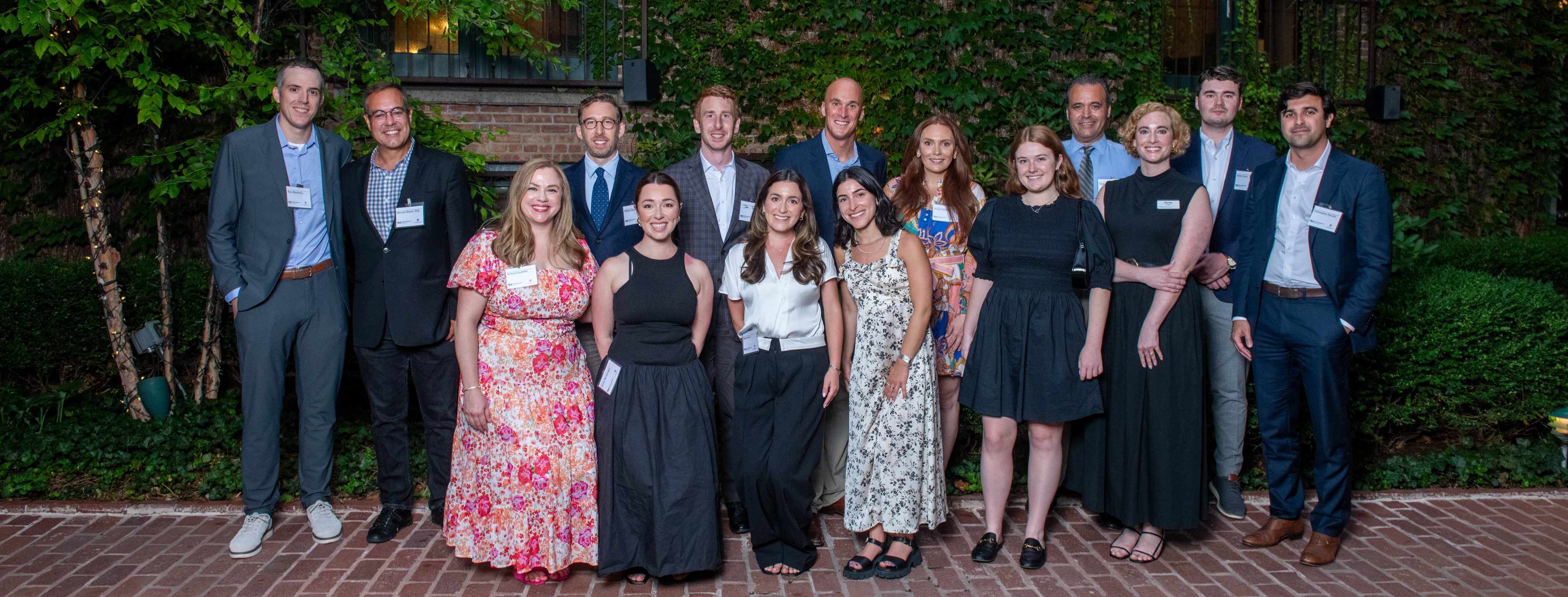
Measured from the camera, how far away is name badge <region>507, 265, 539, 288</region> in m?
3.78

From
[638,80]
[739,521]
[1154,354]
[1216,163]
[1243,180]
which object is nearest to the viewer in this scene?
[1154,354]

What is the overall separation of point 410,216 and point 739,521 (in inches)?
77.7

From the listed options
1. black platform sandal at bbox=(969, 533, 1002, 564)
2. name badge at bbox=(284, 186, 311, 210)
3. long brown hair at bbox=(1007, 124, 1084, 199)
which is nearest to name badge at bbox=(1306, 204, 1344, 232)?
long brown hair at bbox=(1007, 124, 1084, 199)

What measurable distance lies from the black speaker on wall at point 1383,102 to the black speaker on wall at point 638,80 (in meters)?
6.05

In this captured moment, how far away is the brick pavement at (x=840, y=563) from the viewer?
3830mm

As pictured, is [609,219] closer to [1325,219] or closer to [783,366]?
[783,366]

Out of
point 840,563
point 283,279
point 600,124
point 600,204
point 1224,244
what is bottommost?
point 840,563

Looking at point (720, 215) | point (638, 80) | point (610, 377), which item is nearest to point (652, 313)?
point (610, 377)

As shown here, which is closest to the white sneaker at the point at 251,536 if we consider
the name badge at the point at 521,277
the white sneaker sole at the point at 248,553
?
the white sneaker sole at the point at 248,553

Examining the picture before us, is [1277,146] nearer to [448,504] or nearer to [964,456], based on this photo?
[964,456]

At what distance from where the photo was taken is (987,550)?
4.12m

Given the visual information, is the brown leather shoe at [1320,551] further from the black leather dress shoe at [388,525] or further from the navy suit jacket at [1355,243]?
the black leather dress shoe at [388,525]

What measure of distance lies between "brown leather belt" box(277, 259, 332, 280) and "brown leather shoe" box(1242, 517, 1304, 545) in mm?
4244

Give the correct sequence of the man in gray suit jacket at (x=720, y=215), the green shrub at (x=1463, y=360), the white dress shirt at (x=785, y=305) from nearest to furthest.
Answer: the white dress shirt at (x=785, y=305) → the man in gray suit jacket at (x=720, y=215) → the green shrub at (x=1463, y=360)
